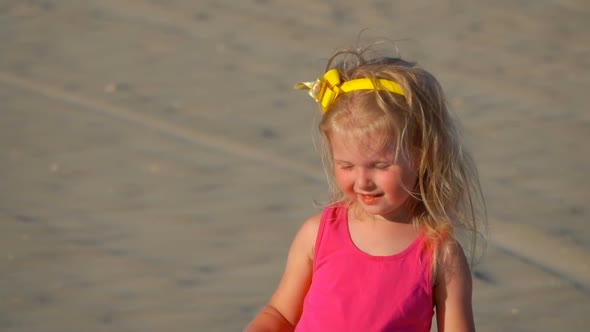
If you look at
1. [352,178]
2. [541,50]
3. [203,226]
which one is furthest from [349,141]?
[541,50]

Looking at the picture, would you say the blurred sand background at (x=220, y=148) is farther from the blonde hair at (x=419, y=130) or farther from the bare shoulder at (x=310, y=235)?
the blonde hair at (x=419, y=130)

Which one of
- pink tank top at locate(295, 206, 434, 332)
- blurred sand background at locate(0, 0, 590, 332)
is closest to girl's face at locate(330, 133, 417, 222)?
pink tank top at locate(295, 206, 434, 332)

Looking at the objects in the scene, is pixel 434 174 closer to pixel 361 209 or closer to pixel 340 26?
pixel 361 209

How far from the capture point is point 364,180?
8.02 feet

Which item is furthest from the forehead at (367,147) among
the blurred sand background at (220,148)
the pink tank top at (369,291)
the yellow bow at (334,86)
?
the blurred sand background at (220,148)

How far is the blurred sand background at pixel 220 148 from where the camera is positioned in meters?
4.39

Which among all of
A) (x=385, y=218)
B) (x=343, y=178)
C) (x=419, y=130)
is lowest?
(x=385, y=218)

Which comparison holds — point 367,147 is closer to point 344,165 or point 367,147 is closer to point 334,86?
point 344,165

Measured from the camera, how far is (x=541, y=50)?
758cm

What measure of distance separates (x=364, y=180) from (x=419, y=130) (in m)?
0.18

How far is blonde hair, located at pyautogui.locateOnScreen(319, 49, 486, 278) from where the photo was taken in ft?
7.97

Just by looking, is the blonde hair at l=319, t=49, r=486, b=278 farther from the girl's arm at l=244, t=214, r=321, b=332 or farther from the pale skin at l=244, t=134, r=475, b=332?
the girl's arm at l=244, t=214, r=321, b=332

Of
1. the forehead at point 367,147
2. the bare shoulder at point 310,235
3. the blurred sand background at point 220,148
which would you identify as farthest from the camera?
the blurred sand background at point 220,148

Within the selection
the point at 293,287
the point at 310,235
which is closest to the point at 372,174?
the point at 310,235
